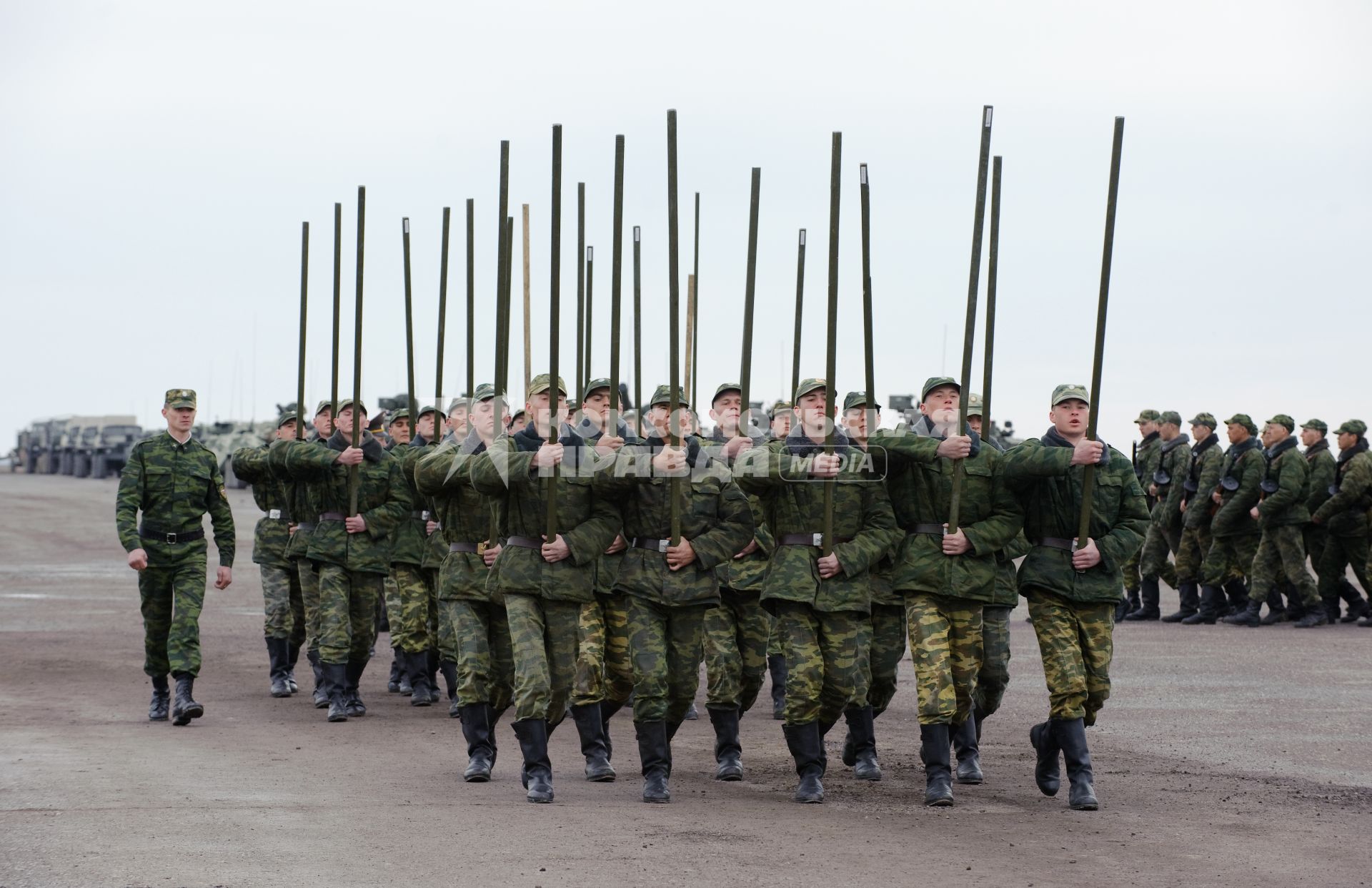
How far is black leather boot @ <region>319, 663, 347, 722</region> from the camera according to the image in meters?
12.3

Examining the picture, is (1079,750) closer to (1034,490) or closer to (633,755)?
(1034,490)

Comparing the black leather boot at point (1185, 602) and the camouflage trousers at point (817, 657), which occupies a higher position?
the camouflage trousers at point (817, 657)

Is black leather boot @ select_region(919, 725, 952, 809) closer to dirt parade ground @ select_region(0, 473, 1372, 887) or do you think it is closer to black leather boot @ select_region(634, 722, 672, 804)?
dirt parade ground @ select_region(0, 473, 1372, 887)

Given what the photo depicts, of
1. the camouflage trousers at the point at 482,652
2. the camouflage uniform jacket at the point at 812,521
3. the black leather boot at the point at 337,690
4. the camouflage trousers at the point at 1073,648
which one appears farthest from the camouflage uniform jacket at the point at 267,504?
the camouflage trousers at the point at 1073,648

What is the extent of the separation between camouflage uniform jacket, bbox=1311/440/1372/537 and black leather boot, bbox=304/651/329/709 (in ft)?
35.3

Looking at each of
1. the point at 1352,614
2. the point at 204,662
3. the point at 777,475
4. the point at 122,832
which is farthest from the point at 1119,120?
the point at 1352,614

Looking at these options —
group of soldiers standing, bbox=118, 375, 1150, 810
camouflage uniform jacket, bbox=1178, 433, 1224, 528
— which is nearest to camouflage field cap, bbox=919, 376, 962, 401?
group of soldiers standing, bbox=118, 375, 1150, 810

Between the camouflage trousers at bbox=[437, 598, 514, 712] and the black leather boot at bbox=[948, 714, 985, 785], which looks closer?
the camouflage trousers at bbox=[437, 598, 514, 712]

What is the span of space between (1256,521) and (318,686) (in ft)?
34.6

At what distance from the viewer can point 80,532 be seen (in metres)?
33.9

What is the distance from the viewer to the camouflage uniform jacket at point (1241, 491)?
743 inches

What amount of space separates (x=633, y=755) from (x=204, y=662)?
6507 millimetres

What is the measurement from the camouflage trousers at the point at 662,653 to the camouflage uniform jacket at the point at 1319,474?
1151cm

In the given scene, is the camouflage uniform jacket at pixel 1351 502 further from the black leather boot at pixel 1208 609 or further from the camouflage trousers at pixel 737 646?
the camouflage trousers at pixel 737 646
